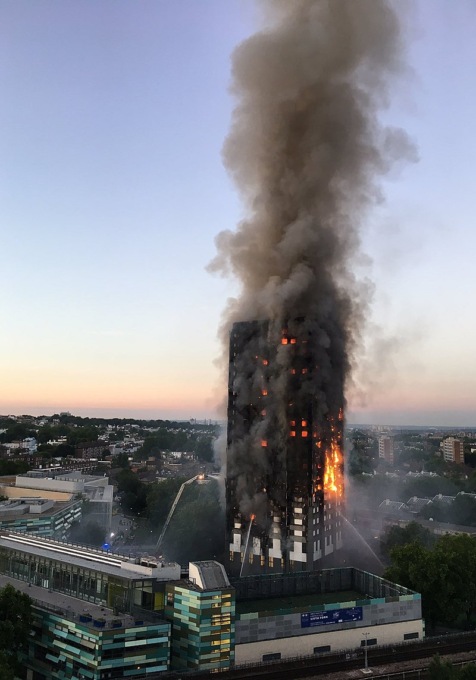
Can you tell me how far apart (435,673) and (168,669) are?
2019 cm

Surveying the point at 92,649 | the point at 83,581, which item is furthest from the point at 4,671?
the point at 83,581

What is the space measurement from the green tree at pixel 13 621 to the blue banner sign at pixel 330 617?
23205mm

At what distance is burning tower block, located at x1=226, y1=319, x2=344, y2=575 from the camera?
3098 inches

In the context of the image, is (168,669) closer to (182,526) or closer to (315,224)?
(182,526)

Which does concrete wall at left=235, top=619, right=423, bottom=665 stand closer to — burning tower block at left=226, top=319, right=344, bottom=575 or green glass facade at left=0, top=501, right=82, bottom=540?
burning tower block at left=226, top=319, right=344, bottom=575

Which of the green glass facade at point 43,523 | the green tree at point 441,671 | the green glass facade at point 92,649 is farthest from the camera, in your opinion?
the green glass facade at point 43,523

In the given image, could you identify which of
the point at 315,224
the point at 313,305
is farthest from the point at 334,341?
the point at 315,224

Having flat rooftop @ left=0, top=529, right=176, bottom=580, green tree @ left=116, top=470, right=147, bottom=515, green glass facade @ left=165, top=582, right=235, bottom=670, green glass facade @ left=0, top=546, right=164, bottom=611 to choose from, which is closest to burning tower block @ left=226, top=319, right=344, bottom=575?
flat rooftop @ left=0, top=529, right=176, bottom=580

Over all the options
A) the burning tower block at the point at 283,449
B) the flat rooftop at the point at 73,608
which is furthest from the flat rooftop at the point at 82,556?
the burning tower block at the point at 283,449

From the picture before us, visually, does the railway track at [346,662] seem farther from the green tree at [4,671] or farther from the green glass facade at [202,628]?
the green tree at [4,671]

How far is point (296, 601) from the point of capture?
6256 cm

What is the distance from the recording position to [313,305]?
279 feet

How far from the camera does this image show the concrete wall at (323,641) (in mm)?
51719

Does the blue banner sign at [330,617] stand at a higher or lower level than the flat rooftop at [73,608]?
lower
